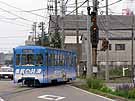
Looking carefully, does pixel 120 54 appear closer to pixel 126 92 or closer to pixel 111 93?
pixel 111 93

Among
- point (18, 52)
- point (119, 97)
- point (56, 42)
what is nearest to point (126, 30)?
point (56, 42)

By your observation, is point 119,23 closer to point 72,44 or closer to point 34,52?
point 72,44

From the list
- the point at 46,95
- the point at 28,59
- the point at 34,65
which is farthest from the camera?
the point at 28,59

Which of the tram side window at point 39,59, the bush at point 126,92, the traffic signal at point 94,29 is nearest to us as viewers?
the bush at point 126,92

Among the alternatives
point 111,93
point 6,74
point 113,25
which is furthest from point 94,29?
point 113,25

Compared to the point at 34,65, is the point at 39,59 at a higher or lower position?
higher

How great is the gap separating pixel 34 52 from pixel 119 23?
61.7 m

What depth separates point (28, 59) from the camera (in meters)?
30.9

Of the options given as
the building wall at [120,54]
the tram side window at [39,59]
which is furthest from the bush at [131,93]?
the building wall at [120,54]

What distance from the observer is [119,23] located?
90.7m

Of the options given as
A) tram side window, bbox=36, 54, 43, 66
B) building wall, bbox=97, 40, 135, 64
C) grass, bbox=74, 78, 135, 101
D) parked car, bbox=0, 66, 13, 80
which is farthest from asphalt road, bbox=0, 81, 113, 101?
building wall, bbox=97, 40, 135, 64

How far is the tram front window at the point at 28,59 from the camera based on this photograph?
3064cm

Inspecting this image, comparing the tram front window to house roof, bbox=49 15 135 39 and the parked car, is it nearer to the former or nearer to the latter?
the parked car

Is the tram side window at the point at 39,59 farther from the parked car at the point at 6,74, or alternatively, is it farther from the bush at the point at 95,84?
the parked car at the point at 6,74
